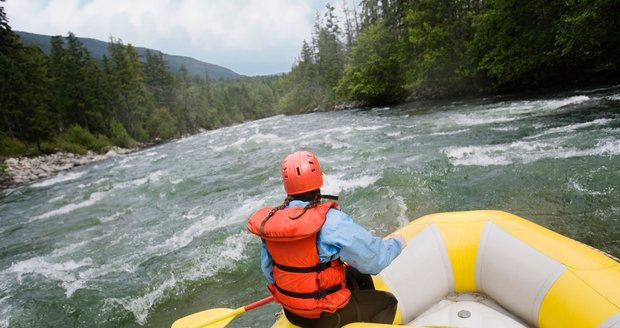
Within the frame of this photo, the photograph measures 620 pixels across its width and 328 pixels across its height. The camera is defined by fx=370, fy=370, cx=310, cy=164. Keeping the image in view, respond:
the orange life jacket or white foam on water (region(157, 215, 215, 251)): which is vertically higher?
the orange life jacket

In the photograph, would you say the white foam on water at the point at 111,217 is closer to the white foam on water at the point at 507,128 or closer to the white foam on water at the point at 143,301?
the white foam on water at the point at 143,301

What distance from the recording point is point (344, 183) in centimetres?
820

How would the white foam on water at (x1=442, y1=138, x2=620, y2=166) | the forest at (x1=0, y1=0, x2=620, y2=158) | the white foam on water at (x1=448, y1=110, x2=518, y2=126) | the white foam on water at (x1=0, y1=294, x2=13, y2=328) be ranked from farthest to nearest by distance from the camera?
the forest at (x1=0, y1=0, x2=620, y2=158) < the white foam on water at (x1=448, y1=110, x2=518, y2=126) < the white foam on water at (x1=442, y1=138, x2=620, y2=166) < the white foam on water at (x1=0, y1=294, x2=13, y2=328)

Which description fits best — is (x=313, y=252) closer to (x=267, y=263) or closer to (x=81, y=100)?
(x=267, y=263)

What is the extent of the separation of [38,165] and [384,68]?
2862cm

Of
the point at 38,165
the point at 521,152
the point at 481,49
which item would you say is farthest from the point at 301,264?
the point at 38,165

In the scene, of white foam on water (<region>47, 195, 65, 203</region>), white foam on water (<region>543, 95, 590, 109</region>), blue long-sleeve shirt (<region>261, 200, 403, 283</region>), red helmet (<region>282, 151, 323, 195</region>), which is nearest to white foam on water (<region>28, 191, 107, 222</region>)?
white foam on water (<region>47, 195, 65, 203</region>)

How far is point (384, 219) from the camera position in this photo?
19.9 feet

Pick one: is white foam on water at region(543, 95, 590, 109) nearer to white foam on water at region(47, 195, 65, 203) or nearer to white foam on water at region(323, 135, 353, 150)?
white foam on water at region(323, 135, 353, 150)

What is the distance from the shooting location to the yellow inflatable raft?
8.14ft

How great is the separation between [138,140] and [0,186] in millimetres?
24458

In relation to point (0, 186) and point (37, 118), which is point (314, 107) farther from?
point (0, 186)

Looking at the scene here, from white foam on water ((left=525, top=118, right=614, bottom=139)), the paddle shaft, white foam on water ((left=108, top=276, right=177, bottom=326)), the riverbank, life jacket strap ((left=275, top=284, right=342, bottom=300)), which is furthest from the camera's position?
the riverbank

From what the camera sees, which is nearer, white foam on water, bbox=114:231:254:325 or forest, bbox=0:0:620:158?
white foam on water, bbox=114:231:254:325
